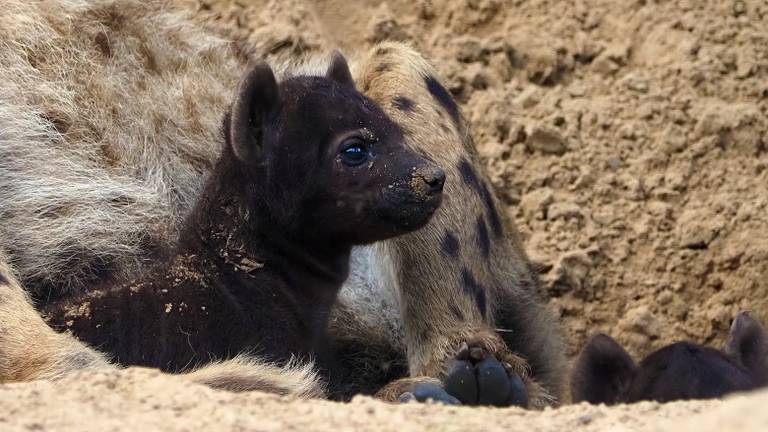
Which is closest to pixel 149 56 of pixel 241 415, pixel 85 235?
pixel 85 235

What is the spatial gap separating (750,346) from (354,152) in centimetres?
165

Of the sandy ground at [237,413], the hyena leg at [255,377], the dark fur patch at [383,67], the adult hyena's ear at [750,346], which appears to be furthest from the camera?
the dark fur patch at [383,67]

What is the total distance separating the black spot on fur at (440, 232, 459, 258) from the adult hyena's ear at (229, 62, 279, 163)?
2.95 feet

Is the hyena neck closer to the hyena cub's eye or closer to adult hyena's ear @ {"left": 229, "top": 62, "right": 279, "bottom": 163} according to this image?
adult hyena's ear @ {"left": 229, "top": 62, "right": 279, "bottom": 163}

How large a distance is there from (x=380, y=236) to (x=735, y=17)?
11.7 feet

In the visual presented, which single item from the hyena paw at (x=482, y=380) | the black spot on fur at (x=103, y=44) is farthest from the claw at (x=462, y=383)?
the black spot on fur at (x=103, y=44)

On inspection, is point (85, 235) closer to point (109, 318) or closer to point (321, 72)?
Result: point (109, 318)

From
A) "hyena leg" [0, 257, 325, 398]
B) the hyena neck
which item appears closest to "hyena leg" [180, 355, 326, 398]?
"hyena leg" [0, 257, 325, 398]

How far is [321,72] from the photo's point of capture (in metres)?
7.37

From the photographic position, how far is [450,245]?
20.5 feet

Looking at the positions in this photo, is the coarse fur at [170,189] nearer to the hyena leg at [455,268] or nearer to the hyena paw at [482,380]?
the hyena leg at [455,268]

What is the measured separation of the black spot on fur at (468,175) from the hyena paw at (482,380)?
2.90 feet

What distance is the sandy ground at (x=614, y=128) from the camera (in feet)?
26.1

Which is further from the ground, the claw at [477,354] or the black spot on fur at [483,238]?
the black spot on fur at [483,238]
